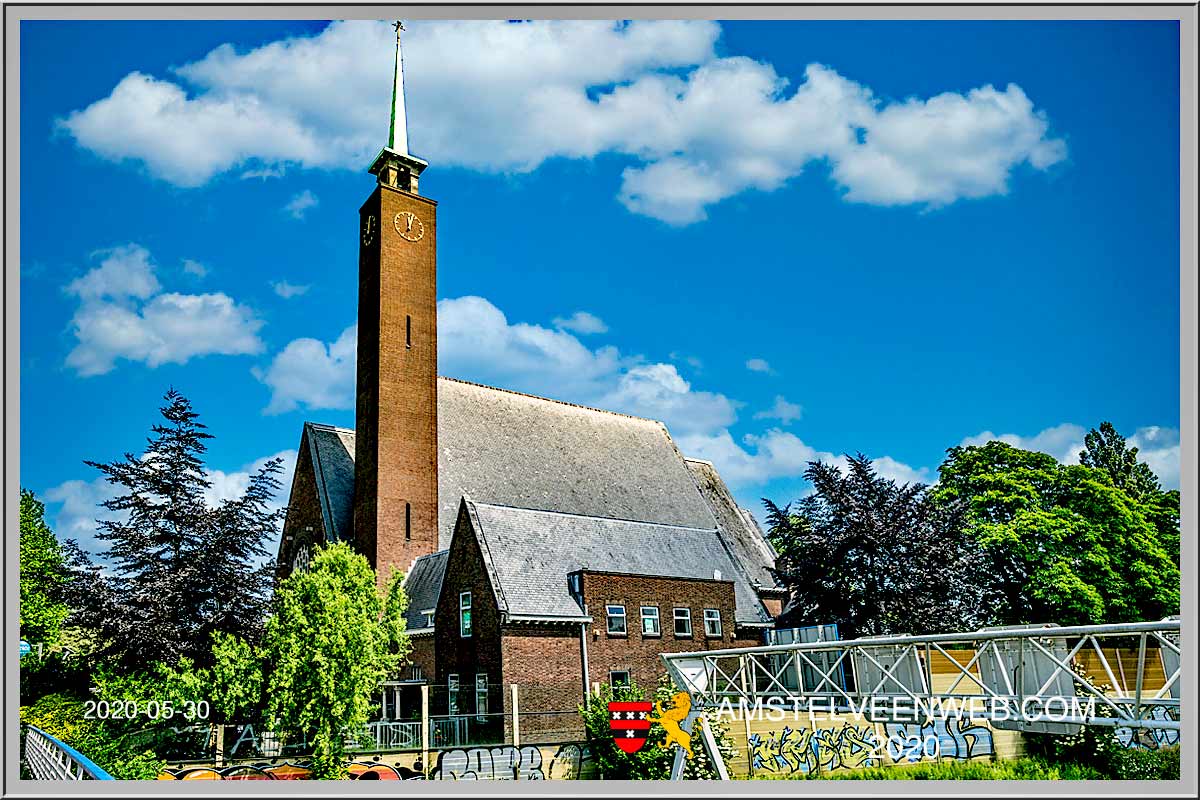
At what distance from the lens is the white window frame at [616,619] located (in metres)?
21.1

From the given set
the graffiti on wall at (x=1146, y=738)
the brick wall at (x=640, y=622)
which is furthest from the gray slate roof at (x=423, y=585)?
the graffiti on wall at (x=1146, y=738)

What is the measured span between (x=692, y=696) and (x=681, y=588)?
10640 mm

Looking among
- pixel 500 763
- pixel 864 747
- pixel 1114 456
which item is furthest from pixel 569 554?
pixel 1114 456

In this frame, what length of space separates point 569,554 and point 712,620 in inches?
144

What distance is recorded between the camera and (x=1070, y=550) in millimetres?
27688

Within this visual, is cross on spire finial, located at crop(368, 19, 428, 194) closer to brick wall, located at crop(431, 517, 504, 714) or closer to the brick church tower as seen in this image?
the brick church tower

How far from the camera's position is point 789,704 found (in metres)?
14.4

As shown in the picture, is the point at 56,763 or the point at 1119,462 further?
the point at 1119,462

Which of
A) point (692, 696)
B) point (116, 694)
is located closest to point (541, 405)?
point (116, 694)

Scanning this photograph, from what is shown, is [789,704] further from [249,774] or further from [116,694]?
[116,694]

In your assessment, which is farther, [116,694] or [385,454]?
[385,454]

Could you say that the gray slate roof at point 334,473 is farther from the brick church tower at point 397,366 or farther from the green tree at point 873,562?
the green tree at point 873,562

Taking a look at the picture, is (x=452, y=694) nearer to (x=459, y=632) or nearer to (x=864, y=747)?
(x=459, y=632)

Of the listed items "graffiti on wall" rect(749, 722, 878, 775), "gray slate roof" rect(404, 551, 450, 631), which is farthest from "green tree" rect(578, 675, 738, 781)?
"gray slate roof" rect(404, 551, 450, 631)
